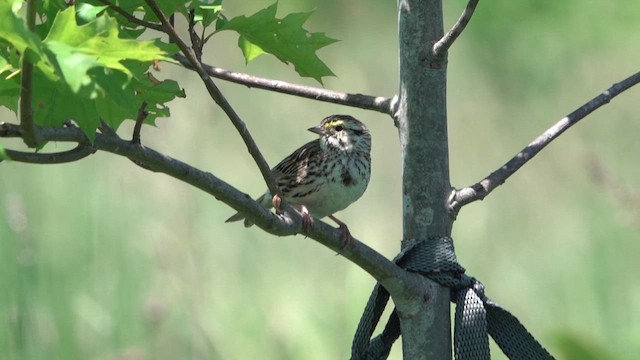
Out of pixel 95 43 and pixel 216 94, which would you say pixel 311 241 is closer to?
pixel 216 94

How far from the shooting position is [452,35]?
1962mm

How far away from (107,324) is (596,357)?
2731mm

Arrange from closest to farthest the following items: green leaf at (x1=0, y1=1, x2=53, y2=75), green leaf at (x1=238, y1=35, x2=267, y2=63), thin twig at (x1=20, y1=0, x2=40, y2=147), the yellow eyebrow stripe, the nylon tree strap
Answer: green leaf at (x1=0, y1=1, x2=53, y2=75)
thin twig at (x1=20, y1=0, x2=40, y2=147)
the nylon tree strap
green leaf at (x1=238, y1=35, x2=267, y2=63)
the yellow eyebrow stripe

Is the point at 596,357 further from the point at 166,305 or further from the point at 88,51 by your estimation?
the point at 166,305

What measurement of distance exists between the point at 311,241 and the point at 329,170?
167 cm

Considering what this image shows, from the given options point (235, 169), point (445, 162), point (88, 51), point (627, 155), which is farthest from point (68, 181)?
point (88, 51)

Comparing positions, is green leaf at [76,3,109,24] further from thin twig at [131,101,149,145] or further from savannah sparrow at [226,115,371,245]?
savannah sparrow at [226,115,371,245]

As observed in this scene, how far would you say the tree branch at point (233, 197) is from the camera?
164cm

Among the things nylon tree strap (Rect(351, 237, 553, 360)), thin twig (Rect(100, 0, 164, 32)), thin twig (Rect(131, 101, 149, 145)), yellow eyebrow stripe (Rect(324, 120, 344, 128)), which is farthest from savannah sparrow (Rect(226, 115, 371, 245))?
thin twig (Rect(131, 101, 149, 145))

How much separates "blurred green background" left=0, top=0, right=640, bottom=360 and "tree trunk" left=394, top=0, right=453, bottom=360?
55.5 inches

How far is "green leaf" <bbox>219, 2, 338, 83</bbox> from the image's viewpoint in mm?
2072

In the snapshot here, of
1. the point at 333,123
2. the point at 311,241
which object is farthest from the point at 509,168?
the point at 311,241

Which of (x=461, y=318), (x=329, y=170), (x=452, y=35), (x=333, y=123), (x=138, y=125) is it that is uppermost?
(x=333, y=123)

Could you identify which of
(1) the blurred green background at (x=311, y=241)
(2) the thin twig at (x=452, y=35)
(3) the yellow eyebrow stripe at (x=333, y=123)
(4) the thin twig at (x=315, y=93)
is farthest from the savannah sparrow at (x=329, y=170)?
(2) the thin twig at (x=452, y=35)
